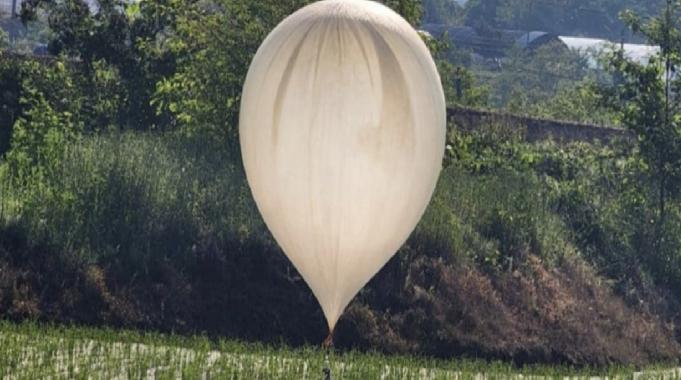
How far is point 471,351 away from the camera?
20734 millimetres

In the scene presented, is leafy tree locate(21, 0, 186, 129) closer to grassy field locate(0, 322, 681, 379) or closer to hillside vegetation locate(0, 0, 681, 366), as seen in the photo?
hillside vegetation locate(0, 0, 681, 366)

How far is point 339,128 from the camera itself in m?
13.1

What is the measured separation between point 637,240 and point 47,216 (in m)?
10.8

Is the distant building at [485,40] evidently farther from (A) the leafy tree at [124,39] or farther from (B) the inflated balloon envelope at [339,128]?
(B) the inflated balloon envelope at [339,128]

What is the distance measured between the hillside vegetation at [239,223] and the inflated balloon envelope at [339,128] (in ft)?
21.3

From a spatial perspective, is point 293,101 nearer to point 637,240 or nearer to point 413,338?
point 413,338

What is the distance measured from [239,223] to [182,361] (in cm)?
506

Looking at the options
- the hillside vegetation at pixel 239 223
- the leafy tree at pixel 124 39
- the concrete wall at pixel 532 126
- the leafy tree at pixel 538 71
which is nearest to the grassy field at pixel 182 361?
the hillside vegetation at pixel 239 223

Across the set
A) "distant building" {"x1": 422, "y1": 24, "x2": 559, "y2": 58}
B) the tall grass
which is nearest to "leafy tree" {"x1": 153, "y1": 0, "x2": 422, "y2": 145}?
the tall grass

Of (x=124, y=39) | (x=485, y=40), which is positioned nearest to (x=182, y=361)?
(x=124, y=39)

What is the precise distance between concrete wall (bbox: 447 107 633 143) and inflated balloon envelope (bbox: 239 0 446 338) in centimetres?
1506

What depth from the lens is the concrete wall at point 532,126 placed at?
31953 mm

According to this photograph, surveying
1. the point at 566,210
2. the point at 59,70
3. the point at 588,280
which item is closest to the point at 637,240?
the point at 566,210

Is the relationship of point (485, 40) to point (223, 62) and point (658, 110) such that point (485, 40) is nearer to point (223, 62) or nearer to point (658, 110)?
point (658, 110)
